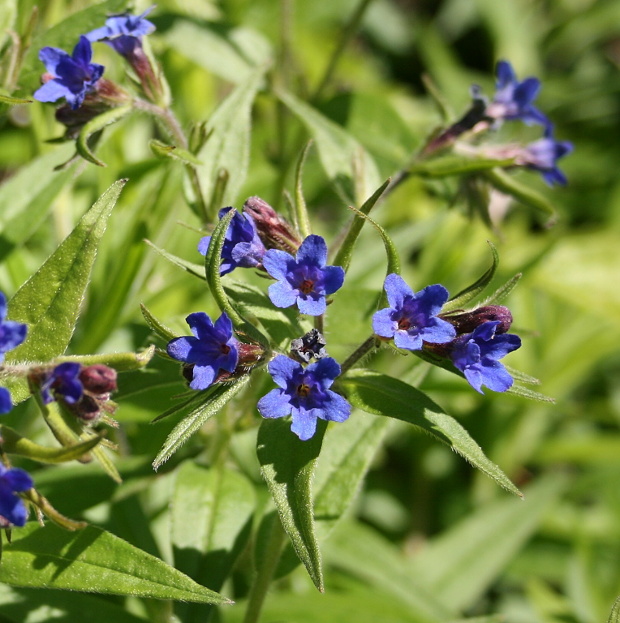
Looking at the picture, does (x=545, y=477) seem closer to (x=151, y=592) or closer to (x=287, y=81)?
(x=287, y=81)

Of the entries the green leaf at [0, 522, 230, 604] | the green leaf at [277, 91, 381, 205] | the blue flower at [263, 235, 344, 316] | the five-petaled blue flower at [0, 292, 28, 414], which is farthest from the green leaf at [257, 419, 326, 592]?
the green leaf at [277, 91, 381, 205]

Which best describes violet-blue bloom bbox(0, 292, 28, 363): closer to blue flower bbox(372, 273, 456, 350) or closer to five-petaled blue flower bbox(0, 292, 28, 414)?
five-petaled blue flower bbox(0, 292, 28, 414)

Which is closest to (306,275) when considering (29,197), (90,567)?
(90,567)

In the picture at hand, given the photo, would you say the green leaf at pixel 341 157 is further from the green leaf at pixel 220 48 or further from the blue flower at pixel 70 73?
the blue flower at pixel 70 73

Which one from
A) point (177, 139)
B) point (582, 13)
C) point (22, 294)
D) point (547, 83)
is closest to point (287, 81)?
point (177, 139)

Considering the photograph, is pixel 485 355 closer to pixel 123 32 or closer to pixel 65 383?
pixel 65 383

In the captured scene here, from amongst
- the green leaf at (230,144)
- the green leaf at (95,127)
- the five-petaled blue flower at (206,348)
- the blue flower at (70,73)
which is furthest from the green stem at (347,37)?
the five-petaled blue flower at (206,348)

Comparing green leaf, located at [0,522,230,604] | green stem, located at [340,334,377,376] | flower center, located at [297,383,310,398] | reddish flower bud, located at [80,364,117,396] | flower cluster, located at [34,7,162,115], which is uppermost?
flower cluster, located at [34,7,162,115]
